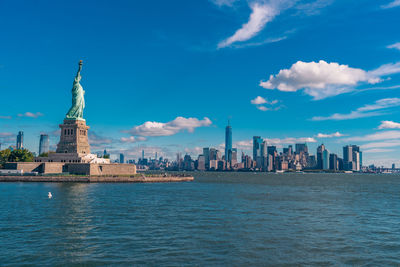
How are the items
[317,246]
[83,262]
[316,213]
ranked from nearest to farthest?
1. [83,262]
2. [317,246]
3. [316,213]

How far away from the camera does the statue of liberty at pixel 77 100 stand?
123 m

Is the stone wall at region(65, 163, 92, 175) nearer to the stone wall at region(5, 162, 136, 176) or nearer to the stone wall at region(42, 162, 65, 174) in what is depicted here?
the stone wall at region(5, 162, 136, 176)

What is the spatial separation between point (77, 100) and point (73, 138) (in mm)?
15097

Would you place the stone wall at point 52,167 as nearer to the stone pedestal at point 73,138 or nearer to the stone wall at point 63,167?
the stone wall at point 63,167

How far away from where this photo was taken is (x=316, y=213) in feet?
152

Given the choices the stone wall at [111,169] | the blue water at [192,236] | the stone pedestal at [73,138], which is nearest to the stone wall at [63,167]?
the stone wall at [111,169]

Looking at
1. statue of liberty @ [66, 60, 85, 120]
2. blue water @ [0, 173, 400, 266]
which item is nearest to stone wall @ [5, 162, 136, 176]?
statue of liberty @ [66, 60, 85, 120]

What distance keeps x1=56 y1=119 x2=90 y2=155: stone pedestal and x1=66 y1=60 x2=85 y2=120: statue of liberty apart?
8.45ft

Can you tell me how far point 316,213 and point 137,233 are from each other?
87.8 feet

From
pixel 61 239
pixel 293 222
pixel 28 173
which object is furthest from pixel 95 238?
pixel 28 173

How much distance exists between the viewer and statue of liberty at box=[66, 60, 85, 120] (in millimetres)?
123306

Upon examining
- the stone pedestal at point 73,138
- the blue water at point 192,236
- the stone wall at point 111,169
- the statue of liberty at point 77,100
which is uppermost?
the statue of liberty at point 77,100

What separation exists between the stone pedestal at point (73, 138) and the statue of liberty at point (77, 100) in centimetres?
258

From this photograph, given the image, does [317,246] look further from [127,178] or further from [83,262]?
[127,178]
